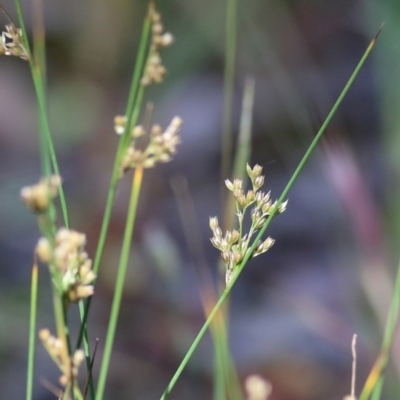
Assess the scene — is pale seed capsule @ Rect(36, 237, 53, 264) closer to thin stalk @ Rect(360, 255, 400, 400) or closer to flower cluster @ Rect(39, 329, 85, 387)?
flower cluster @ Rect(39, 329, 85, 387)

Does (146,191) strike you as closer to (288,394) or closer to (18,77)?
(18,77)

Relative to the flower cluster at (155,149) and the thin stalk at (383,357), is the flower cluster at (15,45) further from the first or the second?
the thin stalk at (383,357)

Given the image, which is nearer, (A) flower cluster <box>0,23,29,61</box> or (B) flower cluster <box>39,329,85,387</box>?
(B) flower cluster <box>39,329,85,387</box>

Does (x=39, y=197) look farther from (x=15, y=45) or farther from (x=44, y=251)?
(x=15, y=45)

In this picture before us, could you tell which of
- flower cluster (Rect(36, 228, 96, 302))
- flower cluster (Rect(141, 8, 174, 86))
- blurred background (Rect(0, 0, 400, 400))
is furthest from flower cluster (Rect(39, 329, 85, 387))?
blurred background (Rect(0, 0, 400, 400))

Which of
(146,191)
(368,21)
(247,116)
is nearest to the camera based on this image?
(247,116)

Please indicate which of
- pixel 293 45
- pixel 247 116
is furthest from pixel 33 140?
pixel 247 116
